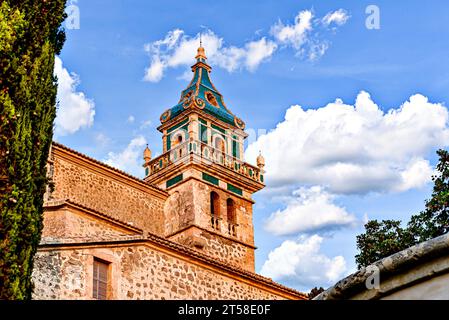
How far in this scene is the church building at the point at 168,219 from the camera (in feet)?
54.1

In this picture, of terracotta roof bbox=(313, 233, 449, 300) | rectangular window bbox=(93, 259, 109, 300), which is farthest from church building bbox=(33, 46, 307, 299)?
terracotta roof bbox=(313, 233, 449, 300)

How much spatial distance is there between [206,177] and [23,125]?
20.1m

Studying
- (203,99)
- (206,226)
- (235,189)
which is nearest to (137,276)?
(206,226)

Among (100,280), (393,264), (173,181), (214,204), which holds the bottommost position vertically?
(393,264)

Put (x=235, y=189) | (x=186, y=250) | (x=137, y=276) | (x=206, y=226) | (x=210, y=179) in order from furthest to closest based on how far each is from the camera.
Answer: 1. (x=235, y=189)
2. (x=210, y=179)
3. (x=206, y=226)
4. (x=186, y=250)
5. (x=137, y=276)

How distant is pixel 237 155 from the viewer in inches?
1287

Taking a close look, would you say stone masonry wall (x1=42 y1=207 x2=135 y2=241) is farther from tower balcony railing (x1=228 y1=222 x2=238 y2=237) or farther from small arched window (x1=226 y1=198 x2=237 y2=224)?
small arched window (x1=226 y1=198 x2=237 y2=224)

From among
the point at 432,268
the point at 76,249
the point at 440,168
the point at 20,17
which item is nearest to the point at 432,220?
the point at 440,168

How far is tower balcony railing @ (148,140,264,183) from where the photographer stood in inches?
1193

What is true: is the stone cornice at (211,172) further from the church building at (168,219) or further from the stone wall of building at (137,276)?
the stone wall of building at (137,276)

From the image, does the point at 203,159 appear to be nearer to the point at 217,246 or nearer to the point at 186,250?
the point at 217,246

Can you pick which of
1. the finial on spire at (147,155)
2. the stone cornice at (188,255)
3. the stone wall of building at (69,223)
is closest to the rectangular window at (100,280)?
the stone cornice at (188,255)

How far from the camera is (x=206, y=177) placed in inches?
1190

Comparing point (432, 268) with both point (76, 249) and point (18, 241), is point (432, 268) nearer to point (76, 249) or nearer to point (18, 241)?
point (18, 241)
